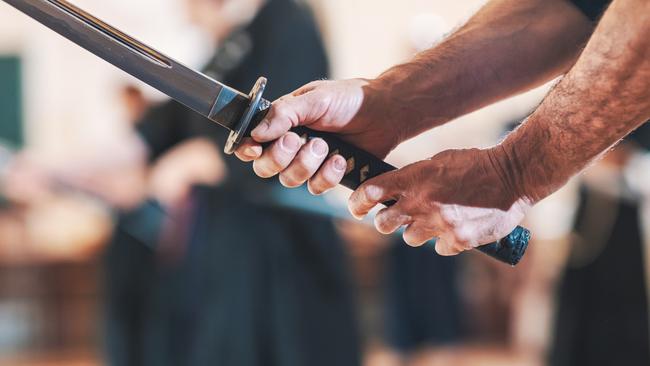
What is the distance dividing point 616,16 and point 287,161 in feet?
0.85

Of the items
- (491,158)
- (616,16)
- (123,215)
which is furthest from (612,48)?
(123,215)

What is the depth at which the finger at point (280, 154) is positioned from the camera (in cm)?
69

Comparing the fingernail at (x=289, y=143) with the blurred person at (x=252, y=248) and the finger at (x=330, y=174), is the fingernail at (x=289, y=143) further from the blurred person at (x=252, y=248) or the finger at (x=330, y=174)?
the blurred person at (x=252, y=248)

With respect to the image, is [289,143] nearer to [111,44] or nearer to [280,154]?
[280,154]

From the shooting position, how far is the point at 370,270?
4203 mm

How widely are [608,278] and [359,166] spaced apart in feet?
5.54

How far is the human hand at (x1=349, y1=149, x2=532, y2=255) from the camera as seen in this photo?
74cm

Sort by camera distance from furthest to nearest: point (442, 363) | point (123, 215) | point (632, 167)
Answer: point (442, 363) → point (632, 167) → point (123, 215)

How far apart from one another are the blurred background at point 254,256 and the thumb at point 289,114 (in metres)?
0.19

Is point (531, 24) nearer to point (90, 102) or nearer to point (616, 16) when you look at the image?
point (616, 16)

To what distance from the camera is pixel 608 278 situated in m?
2.27

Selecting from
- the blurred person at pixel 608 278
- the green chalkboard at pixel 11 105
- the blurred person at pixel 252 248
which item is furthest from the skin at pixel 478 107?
the green chalkboard at pixel 11 105

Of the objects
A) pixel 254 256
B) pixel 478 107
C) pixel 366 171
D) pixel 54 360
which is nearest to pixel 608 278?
pixel 254 256

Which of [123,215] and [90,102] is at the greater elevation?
[90,102]
